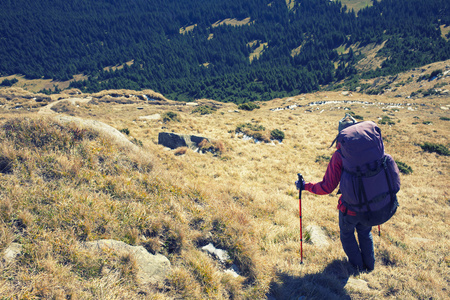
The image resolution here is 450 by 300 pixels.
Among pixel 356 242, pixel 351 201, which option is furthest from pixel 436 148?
pixel 351 201

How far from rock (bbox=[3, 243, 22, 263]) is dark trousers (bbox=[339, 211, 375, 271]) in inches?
211

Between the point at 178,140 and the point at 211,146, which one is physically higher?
the point at 178,140

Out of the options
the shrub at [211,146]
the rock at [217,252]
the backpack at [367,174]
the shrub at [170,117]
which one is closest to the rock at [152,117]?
the shrub at [170,117]

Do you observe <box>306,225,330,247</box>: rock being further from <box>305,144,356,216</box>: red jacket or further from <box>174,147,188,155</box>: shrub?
<box>174,147,188,155</box>: shrub

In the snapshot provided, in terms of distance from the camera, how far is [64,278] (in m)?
2.79

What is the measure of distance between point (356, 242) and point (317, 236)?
62.2 inches

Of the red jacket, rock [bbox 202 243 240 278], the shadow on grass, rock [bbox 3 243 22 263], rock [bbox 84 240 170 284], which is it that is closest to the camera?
rock [bbox 3 243 22 263]

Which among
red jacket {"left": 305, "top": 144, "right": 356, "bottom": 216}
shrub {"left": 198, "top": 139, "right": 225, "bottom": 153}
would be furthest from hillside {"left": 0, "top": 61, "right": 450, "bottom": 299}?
shrub {"left": 198, "top": 139, "right": 225, "bottom": 153}

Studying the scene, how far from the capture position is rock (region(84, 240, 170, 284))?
3.33 metres

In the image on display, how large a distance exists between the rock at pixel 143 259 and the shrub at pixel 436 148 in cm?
2114

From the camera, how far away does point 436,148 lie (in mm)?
16047

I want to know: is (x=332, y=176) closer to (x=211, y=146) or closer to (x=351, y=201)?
(x=351, y=201)

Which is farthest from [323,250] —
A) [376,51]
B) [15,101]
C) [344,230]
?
[376,51]

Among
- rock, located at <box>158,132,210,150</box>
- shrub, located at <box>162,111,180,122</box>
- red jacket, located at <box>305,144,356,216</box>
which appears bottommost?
shrub, located at <box>162,111,180,122</box>
